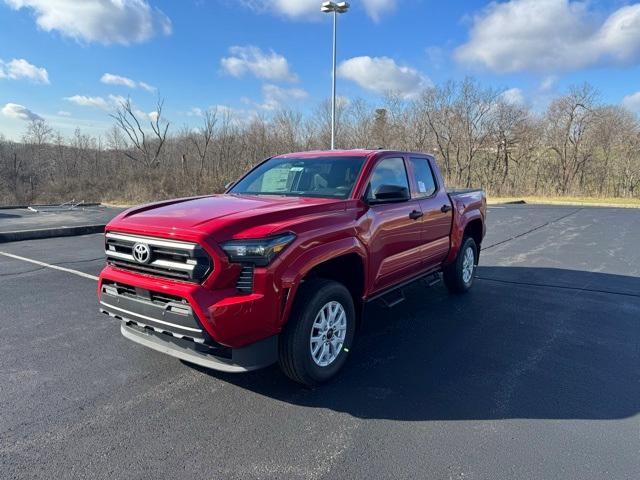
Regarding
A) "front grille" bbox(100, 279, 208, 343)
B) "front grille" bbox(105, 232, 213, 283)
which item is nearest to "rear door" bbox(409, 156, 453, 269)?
"front grille" bbox(105, 232, 213, 283)

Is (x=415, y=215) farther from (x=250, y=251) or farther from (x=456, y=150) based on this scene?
(x=456, y=150)

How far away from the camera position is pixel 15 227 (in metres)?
13.0

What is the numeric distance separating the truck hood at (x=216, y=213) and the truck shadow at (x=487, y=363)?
1386 millimetres

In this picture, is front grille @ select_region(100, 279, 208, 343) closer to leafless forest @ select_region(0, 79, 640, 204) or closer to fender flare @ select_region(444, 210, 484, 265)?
fender flare @ select_region(444, 210, 484, 265)

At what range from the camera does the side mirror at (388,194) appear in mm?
3953

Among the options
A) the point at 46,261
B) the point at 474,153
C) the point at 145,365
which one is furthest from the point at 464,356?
the point at 474,153

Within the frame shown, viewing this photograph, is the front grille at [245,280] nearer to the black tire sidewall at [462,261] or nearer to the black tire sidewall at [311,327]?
the black tire sidewall at [311,327]

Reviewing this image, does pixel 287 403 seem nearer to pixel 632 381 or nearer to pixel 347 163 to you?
pixel 347 163

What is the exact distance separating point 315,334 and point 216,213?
124cm

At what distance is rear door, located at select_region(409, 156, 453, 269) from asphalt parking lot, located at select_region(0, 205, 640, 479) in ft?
2.51

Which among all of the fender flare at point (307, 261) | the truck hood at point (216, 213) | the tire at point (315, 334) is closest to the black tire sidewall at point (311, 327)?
the tire at point (315, 334)

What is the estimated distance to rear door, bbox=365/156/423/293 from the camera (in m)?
4.10

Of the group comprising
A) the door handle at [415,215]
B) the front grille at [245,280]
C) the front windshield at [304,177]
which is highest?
the front windshield at [304,177]

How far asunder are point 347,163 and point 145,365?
107 inches
